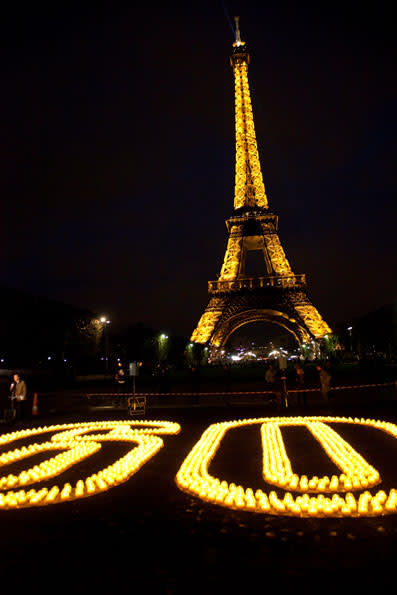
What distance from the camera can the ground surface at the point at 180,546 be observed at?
4531 millimetres

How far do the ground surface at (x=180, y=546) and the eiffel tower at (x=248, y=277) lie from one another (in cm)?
5177

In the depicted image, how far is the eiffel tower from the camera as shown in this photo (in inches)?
2392

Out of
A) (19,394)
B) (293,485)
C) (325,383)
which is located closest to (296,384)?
(325,383)

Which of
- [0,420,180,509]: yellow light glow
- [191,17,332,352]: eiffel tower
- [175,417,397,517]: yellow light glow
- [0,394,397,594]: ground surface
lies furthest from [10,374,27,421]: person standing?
[191,17,332,352]: eiffel tower

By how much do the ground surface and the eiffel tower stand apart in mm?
51773

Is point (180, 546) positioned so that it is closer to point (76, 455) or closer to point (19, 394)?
point (76, 455)

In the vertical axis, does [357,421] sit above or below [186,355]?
below

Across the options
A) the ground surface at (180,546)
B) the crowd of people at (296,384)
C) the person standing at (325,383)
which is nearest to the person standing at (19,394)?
the crowd of people at (296,384)

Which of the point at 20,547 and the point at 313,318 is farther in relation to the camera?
the point at 313,318

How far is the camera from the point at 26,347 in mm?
46875

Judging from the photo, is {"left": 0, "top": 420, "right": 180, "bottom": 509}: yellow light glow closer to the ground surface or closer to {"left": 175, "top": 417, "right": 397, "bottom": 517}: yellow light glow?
the ground surface

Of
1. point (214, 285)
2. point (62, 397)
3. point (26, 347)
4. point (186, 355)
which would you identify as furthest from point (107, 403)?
point (186, 355)

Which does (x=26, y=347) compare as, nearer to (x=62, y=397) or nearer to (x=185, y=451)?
(x=62, y=397)

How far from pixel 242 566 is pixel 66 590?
177 centimetres
